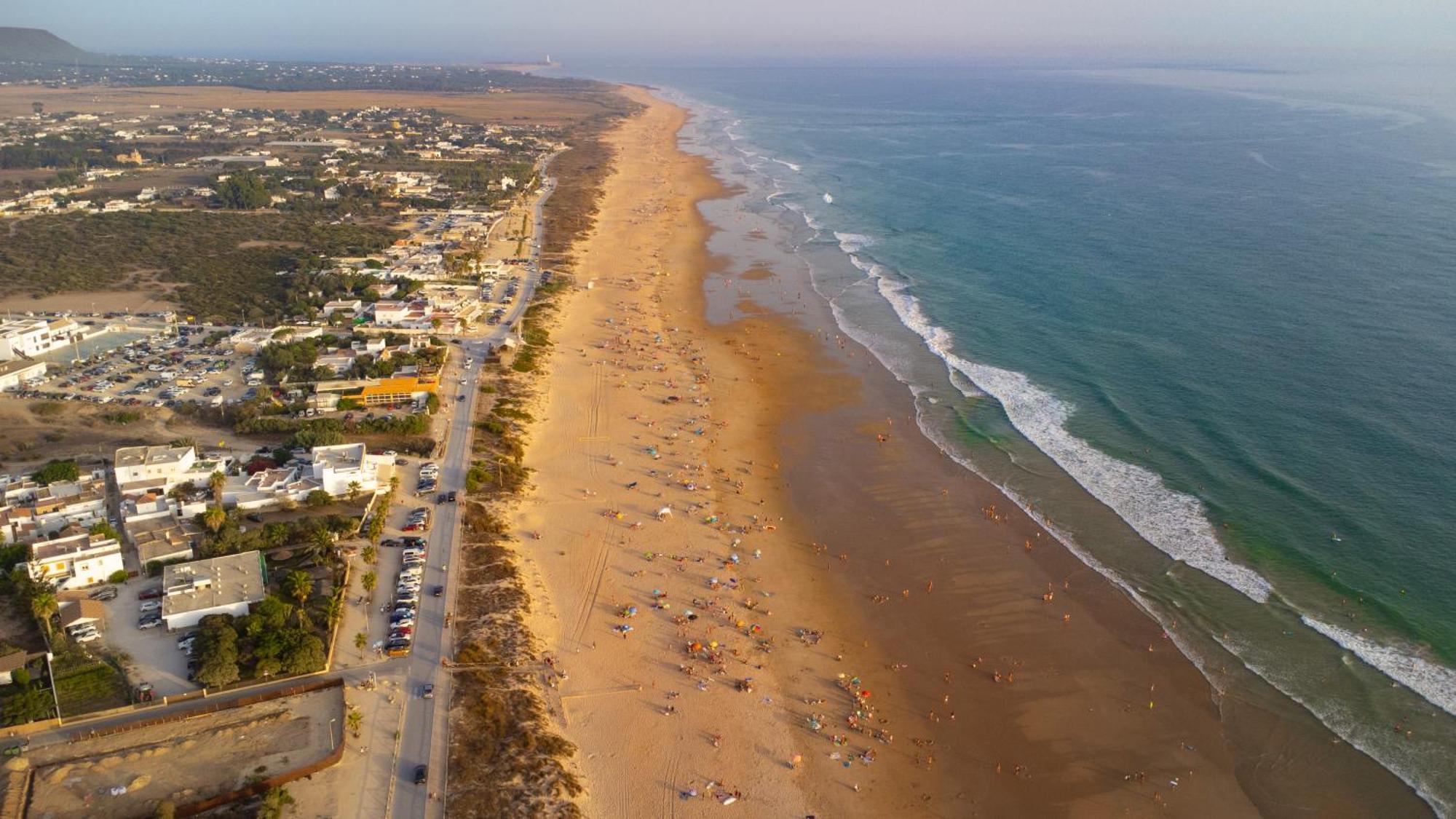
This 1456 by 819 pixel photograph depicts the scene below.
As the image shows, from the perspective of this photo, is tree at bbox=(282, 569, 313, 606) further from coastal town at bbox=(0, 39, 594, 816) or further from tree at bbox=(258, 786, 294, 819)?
tree at bbox=(258, 786, 294, 819)

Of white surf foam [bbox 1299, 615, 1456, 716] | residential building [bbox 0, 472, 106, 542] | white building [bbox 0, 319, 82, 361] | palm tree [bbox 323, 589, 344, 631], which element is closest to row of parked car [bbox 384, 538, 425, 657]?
palm tree [bbox 323, 589, 344, 631]

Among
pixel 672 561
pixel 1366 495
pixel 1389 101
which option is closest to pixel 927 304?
pixel 1366 495

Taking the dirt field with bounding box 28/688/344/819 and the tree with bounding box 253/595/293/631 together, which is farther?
the tree with bounding box 253/595/293/631

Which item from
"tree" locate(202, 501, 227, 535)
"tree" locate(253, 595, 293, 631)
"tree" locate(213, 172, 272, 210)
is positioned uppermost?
"tree" locate(213, 172, 272, 210)

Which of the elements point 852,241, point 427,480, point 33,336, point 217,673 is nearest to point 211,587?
point 217,673

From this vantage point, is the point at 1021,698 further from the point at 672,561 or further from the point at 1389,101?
the point at 1389,101

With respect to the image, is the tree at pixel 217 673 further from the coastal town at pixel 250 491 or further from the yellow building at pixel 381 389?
the yellow building at pixel 381 389

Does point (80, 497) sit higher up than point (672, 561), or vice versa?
point (80, 497)
